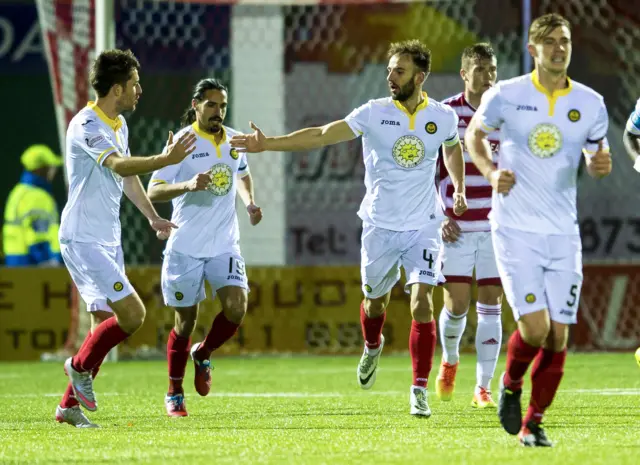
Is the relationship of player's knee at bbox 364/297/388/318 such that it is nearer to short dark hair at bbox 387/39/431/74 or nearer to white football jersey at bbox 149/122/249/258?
white football jersey at bbox 149/122/249/258

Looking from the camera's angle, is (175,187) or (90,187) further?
(175,187)

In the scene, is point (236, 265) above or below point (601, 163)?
below

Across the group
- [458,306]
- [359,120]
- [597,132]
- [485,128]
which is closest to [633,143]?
[458,306]

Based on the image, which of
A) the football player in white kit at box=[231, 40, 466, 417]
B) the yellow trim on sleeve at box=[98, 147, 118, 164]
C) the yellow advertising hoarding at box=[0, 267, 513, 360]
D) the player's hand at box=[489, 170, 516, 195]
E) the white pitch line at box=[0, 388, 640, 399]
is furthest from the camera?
the yellow advertising hoarding at box=[0, 267, 513, 360]

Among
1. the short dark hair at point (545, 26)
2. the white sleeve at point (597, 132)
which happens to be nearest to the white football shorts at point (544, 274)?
the white sleeve at point (597, 132)

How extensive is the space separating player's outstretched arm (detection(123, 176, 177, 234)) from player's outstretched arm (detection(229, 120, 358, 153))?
0.98 metres

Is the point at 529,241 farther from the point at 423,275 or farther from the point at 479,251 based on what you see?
the point at 479,251

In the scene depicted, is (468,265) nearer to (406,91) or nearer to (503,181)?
(406,91)

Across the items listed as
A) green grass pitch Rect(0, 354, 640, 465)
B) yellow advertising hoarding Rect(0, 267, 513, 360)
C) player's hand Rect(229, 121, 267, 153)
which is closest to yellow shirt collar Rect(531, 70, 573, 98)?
player's hand Rect(229, 121, 267, 153)

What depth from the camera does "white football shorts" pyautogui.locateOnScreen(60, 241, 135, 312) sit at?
7.36m

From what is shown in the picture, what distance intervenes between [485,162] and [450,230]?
2526 mm

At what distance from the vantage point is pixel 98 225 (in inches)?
292

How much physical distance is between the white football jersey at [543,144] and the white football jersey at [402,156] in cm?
162

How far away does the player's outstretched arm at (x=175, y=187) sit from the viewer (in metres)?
7.47
